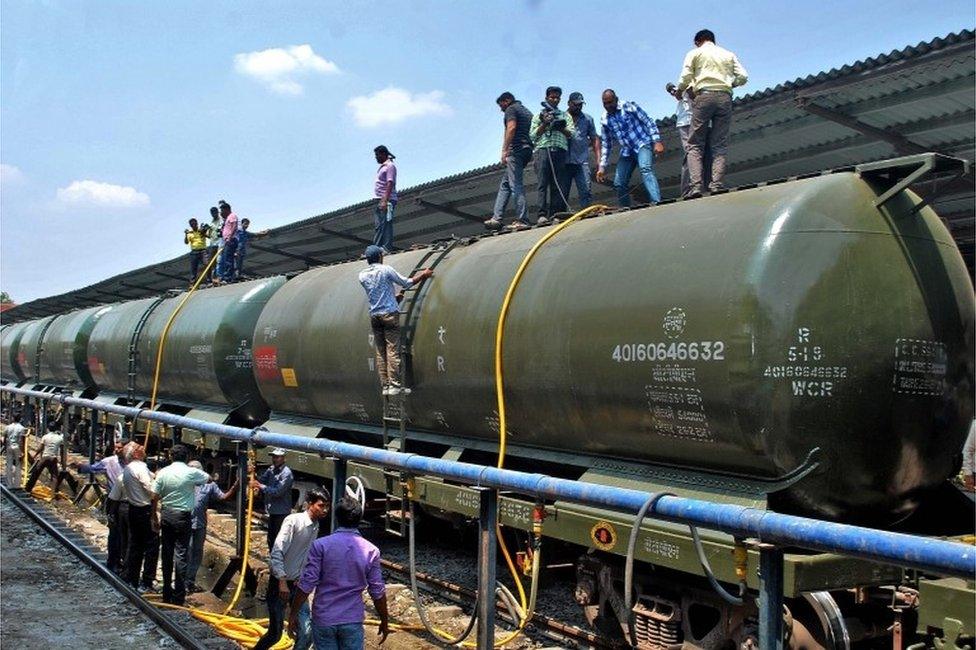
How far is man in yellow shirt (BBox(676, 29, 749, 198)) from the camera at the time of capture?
8688 mm

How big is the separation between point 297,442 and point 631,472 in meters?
2.68

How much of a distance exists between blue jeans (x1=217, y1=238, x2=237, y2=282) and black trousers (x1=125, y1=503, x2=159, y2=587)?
9.82m

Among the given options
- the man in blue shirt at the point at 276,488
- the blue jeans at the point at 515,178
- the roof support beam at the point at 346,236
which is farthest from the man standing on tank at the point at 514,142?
the roof support beam at the point at 346,236

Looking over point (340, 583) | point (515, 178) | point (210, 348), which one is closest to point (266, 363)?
point (210, 348)

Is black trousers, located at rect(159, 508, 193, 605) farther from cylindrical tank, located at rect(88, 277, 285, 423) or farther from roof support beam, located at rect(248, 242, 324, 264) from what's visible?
roof support beam, located at rect(248, 242, 324, 264)

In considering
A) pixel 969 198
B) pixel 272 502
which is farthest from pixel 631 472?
pixel 969 198

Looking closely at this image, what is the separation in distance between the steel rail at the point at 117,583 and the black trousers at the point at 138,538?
179 mm

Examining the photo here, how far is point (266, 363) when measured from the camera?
12.7 m

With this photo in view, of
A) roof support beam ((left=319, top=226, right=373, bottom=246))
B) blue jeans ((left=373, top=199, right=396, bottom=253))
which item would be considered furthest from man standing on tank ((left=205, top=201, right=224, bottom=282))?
blue jeans ((left=373, top=199, right=396, bottom=253))

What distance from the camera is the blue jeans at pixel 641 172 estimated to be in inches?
384

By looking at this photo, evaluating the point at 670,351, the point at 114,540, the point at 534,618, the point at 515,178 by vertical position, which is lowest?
the point at 534,618

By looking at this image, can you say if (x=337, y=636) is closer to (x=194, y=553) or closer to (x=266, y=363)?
(x=194, y=553)

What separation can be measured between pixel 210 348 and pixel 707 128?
9.16 m

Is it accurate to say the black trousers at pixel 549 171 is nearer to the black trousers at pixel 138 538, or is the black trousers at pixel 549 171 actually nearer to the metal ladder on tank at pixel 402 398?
the metal ladder on tank at pixel 402 398
